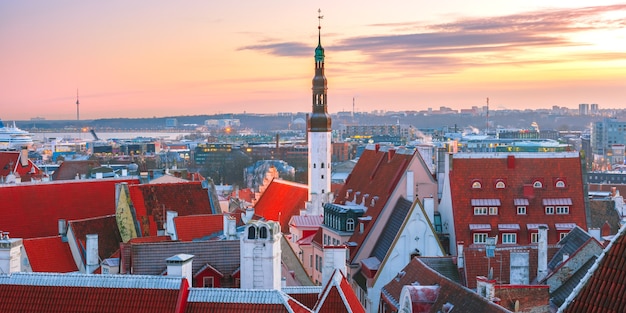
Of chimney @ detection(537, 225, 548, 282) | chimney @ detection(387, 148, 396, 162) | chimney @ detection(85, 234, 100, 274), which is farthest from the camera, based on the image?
chimney @ detection(387, 148, 396, 162)

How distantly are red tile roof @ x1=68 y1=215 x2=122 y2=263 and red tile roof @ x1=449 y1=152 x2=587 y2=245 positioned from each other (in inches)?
925

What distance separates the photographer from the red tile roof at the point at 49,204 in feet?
202

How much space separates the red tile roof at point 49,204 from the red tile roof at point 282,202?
20.9m

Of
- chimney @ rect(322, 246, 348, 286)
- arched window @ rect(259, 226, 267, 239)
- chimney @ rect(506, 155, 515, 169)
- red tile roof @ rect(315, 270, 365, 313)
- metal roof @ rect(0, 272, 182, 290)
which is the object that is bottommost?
red tile roof @ rect(315, 270, 365, 313)

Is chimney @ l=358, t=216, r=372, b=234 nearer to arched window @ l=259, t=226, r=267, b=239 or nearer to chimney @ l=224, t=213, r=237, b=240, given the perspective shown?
chimney @ l=224, t=213, r=237, b=240

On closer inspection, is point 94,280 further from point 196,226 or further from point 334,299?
point 196,226

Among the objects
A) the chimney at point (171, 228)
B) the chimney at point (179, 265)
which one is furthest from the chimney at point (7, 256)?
the chimney at point (171, 228)

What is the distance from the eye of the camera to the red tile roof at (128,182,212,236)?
192ft

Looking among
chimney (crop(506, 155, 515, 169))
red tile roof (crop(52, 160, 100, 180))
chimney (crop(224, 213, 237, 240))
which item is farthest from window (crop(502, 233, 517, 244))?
red tile roof (crop(52, 160, 100, 180))

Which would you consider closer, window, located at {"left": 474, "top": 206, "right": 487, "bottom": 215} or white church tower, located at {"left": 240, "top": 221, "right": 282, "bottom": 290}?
white church tower, located at {"left": 240, "top": 221, "right": 282, "bottom": 290}

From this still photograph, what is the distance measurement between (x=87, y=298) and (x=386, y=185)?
121ft

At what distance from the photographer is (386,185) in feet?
206

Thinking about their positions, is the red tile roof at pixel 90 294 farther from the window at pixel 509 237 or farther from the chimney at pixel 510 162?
the chimney at pixel 510 162

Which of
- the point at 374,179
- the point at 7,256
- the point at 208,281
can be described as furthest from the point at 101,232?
the point at 7,256
